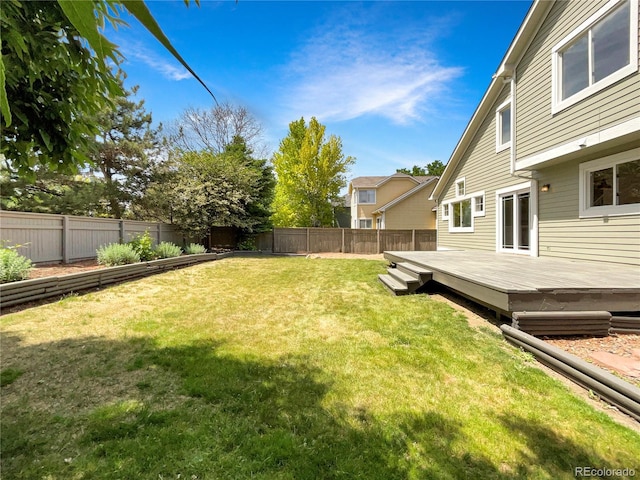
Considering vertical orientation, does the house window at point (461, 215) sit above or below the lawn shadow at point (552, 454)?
above

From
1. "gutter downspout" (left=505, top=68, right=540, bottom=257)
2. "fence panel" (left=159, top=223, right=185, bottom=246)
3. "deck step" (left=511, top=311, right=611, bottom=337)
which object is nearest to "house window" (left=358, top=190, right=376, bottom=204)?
"fence panel" (left=159, top=223, right=185, bottom=246)

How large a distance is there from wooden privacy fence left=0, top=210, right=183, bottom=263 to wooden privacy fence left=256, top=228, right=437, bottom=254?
782 centimetres

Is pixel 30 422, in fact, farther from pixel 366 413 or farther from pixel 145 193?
pixel 145 193

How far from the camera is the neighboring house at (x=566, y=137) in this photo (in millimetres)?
5508

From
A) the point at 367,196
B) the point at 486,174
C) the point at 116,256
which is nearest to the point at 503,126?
the point at 486,174

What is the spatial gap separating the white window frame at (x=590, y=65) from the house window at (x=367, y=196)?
20.0 meters

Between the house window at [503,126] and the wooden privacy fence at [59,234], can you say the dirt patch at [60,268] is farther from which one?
the house window at [503,126]

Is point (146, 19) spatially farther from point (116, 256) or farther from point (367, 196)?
point (367, 196)

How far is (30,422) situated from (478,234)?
11.3 m

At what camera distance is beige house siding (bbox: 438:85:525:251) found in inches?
365

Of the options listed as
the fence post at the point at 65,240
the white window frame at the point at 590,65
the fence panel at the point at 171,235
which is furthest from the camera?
the fence panel at the point at 171,235

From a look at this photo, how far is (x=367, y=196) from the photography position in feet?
88.9

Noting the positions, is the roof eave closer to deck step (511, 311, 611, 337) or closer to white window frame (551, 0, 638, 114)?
white window frame (551, 0, 638, 114)

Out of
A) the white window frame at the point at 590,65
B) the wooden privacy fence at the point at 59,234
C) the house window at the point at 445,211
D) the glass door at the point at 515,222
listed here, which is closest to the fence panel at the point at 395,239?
the house window at the point at 445,211
